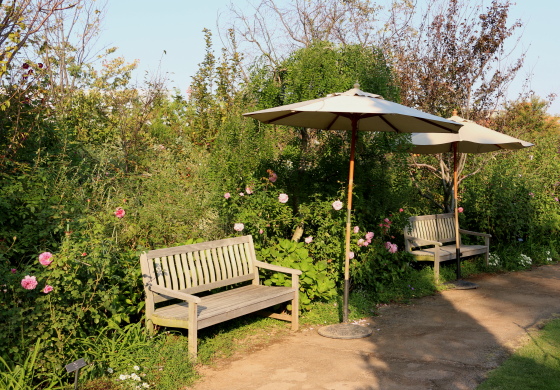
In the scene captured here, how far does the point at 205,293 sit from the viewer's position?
19.6 feet

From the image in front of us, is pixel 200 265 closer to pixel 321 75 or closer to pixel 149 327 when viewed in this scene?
pixel 149 327

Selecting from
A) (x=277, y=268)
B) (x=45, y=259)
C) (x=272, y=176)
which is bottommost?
(x=277, y=268)

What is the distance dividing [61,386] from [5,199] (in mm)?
1515

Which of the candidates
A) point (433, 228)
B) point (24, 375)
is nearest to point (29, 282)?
point (24, 375)

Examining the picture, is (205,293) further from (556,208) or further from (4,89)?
(556,208)

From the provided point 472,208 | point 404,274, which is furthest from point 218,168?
point 472,208

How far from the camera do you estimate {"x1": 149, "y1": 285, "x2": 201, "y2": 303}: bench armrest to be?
4488 millimetres

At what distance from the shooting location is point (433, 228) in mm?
9086

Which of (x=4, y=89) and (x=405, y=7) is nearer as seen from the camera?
(x=4, y=89)

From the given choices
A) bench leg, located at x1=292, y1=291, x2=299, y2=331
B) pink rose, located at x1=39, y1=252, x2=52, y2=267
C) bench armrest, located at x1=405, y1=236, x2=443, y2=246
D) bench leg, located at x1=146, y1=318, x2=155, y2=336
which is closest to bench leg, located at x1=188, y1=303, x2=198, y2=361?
bench leg, located at x1=146, y1=318, x2=155, y2=336

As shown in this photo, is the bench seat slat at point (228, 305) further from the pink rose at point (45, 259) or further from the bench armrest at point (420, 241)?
the bench armrest at point (420, 241)

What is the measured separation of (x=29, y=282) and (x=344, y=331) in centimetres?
321

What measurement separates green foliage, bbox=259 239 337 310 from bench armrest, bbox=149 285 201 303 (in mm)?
1721

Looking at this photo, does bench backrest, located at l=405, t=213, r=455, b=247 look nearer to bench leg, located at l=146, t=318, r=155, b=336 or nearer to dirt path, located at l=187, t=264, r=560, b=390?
dirt path, located at l=187, t=264, r=560, b=390
